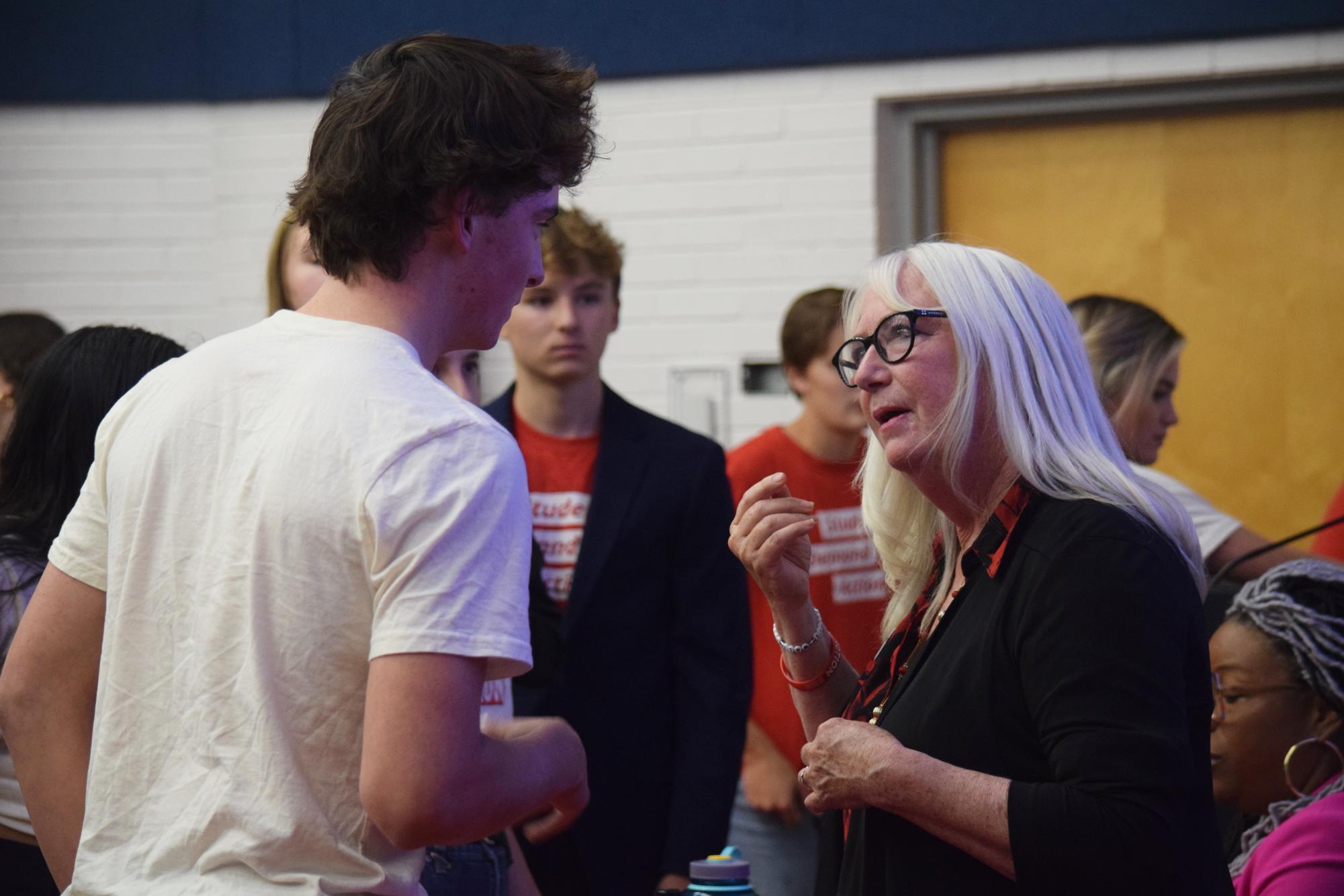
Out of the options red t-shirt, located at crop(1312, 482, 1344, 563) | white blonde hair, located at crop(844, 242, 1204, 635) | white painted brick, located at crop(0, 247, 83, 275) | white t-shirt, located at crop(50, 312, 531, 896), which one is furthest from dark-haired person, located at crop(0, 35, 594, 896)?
white painted brick, located at crop(0, 247, 83, 275)

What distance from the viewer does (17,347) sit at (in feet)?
9.66

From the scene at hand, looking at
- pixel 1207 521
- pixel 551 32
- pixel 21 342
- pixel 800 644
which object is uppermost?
pixel 551 32

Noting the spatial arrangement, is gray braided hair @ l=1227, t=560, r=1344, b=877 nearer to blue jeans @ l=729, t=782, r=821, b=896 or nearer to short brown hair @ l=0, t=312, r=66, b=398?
blue jeans @ l=729, t=782, r=821, b=896

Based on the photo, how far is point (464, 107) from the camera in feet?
4.55

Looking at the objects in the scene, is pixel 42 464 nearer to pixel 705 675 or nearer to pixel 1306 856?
pixel 705 675

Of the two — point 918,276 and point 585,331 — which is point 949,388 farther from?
point 585,331

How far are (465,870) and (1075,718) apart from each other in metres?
0.76

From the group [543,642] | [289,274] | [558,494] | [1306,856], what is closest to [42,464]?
[289,274]

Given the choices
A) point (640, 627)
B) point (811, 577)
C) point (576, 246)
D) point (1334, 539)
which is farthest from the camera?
point (811, 577)

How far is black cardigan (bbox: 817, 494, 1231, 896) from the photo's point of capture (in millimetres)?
1493

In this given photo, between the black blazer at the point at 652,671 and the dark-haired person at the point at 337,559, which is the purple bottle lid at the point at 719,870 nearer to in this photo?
the dark-haired person at the point at 337,559

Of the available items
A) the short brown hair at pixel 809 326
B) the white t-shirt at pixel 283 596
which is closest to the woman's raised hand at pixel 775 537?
the white t-shirt at pixel 283 596

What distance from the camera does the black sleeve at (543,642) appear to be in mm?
2623

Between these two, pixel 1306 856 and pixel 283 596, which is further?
pixel 1306 856
